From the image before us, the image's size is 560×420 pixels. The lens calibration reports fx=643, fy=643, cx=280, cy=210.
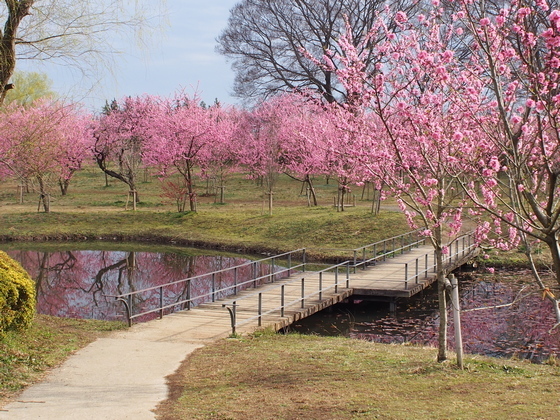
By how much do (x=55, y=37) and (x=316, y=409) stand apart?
7370 mm

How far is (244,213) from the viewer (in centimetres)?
3344

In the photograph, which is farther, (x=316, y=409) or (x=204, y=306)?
(x=204, y=306)

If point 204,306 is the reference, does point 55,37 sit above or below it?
above

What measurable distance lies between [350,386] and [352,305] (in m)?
9.52

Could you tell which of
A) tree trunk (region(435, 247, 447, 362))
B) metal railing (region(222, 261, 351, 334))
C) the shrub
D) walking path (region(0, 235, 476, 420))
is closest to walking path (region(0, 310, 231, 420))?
walking path (region(0, 235, 476, 420))

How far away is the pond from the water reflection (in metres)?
3.42

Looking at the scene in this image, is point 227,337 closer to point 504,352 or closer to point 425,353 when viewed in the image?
point 425,353

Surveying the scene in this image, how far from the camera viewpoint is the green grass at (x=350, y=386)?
7125 millimetres

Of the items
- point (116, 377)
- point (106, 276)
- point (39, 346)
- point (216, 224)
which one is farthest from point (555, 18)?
point (216, 224)

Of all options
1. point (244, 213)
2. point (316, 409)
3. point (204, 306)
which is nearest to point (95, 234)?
point (244, 213)

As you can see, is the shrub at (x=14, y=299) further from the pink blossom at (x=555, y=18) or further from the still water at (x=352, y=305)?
the pink blossom at (x=555, y=18)

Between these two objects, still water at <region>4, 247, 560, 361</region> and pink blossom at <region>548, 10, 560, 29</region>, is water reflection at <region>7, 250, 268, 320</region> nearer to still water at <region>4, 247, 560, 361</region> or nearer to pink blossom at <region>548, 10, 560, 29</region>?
still water at <region>4, 247, 560, 361</region>

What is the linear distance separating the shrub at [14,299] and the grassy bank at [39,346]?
0.27 meters

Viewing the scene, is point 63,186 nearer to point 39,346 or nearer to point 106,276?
point 106,276
